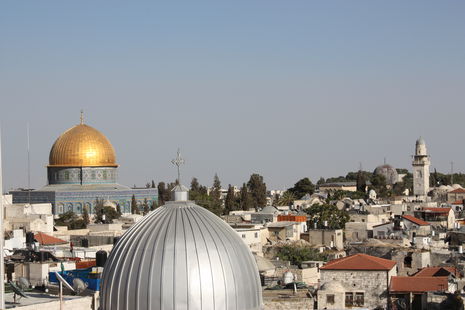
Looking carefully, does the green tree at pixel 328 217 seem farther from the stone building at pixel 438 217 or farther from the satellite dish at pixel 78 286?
the satellite dish at pixel 78 286

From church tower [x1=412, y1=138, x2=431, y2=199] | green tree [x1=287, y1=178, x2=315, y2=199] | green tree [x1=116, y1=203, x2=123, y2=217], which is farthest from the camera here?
green tree [x1=287, y1=178, x2=315, y2=199]

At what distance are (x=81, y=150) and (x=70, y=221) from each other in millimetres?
9538

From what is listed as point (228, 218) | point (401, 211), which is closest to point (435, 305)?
point (228, 218)

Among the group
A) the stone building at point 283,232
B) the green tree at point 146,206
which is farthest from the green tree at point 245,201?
the stone building at point 283,232

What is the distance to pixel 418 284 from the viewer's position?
75.8 ft

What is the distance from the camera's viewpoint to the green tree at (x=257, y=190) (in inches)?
2619

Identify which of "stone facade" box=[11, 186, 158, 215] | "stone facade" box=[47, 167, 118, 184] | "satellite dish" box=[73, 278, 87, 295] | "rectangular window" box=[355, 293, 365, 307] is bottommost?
"rectangular window" box=[355, 293, 365, 307]

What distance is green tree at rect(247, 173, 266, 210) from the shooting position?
66519mm

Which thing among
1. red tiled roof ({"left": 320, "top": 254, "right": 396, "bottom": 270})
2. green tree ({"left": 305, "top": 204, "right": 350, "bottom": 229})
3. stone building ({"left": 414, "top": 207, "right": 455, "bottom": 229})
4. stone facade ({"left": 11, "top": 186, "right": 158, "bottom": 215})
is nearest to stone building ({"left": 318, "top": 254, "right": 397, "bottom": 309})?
red tiled roof ({"left": 320, "top": 254, "right": 396, "bottom": 270})

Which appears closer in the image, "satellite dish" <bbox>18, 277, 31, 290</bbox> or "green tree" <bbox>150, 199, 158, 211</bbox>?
"satellite dish" <bbox>18, 277, 31, 290</bbox>

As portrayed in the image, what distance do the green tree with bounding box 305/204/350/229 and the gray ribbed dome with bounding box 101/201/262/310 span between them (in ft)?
108

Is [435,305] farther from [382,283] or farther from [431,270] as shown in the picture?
[431,270]

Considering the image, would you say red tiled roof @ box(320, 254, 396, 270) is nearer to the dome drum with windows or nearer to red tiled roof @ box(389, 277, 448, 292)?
red tiled roof @ box(389, 277, 448, 292)

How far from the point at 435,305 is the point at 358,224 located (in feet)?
84.6
